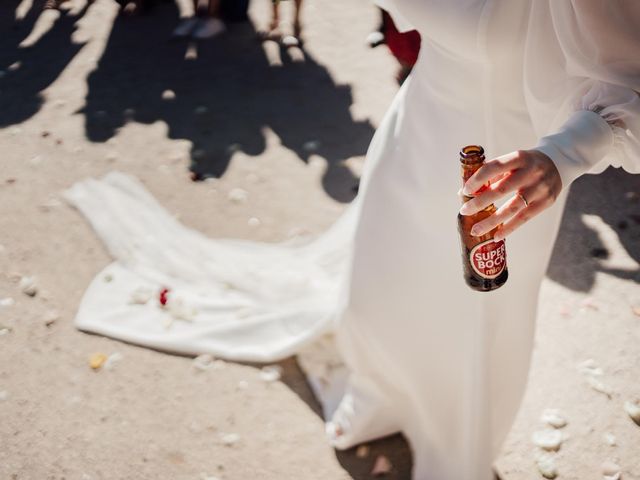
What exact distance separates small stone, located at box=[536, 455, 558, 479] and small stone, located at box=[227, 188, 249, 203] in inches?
88.1

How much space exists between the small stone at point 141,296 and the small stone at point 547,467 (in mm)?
1881

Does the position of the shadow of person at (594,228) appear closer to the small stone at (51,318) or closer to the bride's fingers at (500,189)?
the bride's fingers at (500,189)

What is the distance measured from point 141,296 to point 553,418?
194 centimetres

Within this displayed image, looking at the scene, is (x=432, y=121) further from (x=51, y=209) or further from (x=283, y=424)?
(x=51, y=209)

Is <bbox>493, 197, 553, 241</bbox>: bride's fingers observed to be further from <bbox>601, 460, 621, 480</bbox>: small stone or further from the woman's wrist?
<bbox>601, 460, 621, 480</bbox>: small stone

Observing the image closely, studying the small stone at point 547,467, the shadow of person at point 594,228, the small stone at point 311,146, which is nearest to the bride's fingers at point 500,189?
the small stone at point 547,467

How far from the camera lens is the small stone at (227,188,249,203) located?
4.09 meters

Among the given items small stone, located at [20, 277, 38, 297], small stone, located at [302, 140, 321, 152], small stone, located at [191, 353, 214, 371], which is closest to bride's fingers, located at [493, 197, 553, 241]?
small stone, located at [191, 353, 214, 371]

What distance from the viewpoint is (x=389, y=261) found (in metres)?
2.31

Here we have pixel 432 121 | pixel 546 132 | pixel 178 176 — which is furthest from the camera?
pixel 178 176

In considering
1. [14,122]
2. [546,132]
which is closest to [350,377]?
[546,132]

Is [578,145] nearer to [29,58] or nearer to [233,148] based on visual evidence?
[233,148]

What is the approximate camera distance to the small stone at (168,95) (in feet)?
17.2

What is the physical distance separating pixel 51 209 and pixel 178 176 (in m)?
0.78
